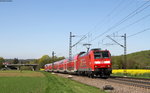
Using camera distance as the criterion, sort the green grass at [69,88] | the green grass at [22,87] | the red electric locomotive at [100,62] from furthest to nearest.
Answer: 1. the red electric locomotive at [100,62]
2. the green grass at [69,88]
3. the green grass at [22,87]

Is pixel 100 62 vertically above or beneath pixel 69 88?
above

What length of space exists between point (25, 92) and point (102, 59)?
2017 cm

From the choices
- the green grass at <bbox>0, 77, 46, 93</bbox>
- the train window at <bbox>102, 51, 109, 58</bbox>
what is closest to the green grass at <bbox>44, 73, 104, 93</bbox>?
the green grass at <bbox>0, 77, 46, 93</bbox>

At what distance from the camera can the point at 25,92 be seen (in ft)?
56.3

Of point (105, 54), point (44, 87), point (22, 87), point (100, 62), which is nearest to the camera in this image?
point (22, 87)

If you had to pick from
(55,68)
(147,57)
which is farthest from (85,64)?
(147,57)

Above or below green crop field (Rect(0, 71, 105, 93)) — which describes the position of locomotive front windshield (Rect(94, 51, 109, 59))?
above

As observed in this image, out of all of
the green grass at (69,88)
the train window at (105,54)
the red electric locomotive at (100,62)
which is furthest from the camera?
the train window at (105,54)

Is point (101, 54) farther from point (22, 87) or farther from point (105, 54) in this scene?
point (22, 87)

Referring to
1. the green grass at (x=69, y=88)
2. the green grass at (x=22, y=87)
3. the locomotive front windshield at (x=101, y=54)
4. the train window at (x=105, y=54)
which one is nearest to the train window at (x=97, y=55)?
the locomotive front windshield at (x=101, y=54)

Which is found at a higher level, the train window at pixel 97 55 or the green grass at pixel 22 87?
the train window at pixel 97 55

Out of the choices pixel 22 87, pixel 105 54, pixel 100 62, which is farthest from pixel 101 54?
pixel 22 87

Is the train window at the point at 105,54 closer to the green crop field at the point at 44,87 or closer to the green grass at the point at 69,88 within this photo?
the green crop field at the point at 44,87

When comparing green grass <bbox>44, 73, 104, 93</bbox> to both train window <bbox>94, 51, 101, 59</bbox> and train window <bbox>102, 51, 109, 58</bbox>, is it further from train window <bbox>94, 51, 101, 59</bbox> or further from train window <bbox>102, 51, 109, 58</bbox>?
train window <bbox>102, 51, 109, 58</bbox>
